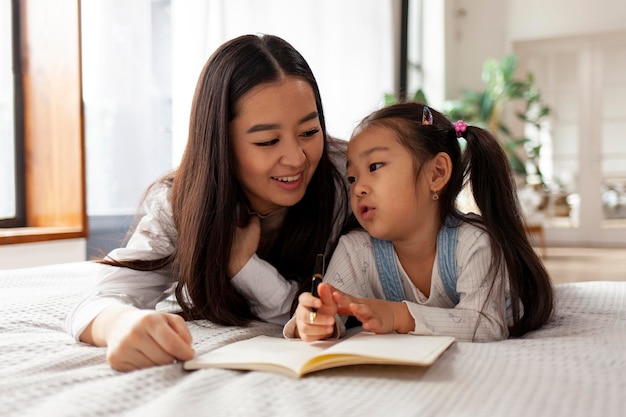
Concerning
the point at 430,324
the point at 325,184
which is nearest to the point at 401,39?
the point at 325,184

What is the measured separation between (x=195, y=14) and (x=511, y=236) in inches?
63.4

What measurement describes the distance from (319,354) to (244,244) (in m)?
0.55

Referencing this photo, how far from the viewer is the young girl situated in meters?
1.17

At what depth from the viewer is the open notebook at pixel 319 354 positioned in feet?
2.48

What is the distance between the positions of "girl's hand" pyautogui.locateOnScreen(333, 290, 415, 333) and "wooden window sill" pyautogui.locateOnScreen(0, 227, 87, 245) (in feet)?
5.48

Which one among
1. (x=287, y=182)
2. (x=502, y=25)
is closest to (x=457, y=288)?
(x=287, y=182)

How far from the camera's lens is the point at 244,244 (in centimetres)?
129

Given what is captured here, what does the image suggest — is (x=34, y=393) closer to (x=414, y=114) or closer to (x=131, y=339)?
(x=131, y=339)

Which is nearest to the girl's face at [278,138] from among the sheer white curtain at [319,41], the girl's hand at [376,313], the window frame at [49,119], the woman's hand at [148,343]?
the girl's hand at [376,313]

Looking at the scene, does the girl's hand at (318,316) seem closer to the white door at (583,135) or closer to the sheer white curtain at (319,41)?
the sheer white curtain at (319,41)

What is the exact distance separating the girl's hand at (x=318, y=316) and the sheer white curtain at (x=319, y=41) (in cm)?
125

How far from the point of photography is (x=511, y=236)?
1233 millimetres

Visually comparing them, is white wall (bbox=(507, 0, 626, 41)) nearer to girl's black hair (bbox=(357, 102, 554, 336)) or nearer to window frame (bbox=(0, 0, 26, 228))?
window frame (bbox=(0, 0, 26, 228))

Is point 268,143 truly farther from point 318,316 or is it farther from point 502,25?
point 502,25
